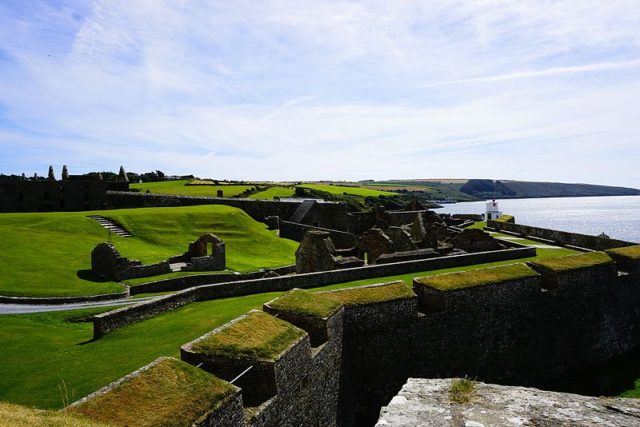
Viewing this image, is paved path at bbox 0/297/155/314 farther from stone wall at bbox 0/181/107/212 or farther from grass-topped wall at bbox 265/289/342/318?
stone wall at bbox 0/181/107/212

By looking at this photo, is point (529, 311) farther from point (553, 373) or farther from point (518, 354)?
point (553, 373)

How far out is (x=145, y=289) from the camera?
26.1 m

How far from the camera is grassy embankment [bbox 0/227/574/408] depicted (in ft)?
37.0

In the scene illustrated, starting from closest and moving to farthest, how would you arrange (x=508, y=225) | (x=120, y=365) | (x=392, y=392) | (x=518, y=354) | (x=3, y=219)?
(x=120, y=365) < (x=392, y=392) < (x=518, y=354) < (x=3, y=219) < (x=508, y=225)

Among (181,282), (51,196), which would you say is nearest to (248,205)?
(51,196)

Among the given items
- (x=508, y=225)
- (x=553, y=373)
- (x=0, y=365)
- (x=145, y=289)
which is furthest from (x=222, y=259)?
(x=508, y=225)

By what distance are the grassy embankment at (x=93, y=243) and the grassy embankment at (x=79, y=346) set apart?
567 cm

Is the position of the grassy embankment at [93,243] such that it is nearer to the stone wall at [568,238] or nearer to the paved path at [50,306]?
the paved path at [50,306]

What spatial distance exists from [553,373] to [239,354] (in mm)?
15904

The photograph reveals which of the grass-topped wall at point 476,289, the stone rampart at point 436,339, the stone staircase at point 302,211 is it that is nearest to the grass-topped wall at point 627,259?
the stone rampart at point 436,339

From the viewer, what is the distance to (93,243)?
3422 centimetres

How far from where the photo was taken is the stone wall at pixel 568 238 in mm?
30141

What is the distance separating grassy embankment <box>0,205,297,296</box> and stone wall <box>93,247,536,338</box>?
530 cm

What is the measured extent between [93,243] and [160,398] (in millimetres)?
31014
